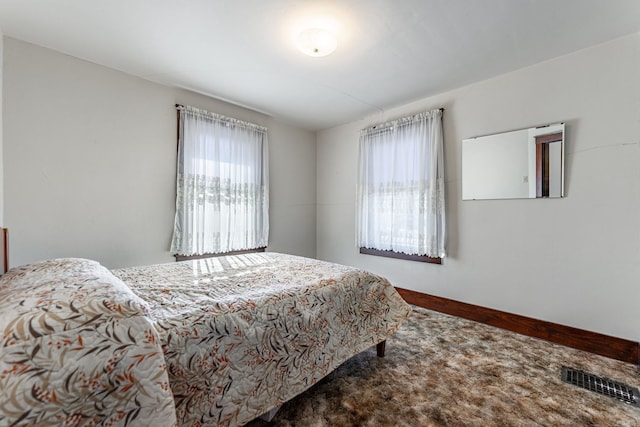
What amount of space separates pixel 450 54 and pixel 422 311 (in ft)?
8.82

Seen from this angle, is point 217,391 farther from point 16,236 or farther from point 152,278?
point 16,236

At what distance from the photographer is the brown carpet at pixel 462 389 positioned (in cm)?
144

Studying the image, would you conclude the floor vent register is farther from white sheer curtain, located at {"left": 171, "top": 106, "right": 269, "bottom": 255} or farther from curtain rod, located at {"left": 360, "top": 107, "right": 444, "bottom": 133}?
white sheer curtain, located at {"left": 171, "top": 106, "right": 269, "bottom": 255}

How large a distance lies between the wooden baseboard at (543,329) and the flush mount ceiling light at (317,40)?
2865mm

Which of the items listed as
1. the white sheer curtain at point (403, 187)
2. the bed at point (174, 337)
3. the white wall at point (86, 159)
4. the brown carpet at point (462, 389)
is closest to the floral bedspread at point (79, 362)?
the bed at point (174, 337)

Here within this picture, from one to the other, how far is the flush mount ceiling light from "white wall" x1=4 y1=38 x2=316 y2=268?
5.70 ft

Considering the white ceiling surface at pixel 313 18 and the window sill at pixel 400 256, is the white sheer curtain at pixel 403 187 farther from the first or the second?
the white ceiling surface at pixel 313 18

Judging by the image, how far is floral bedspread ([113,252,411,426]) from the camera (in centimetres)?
106

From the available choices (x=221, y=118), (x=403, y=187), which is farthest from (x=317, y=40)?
(x=403, y=187)

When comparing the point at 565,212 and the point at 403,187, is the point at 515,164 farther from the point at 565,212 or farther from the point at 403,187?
the point at 403,187

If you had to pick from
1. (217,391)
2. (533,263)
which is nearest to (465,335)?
(533,263)

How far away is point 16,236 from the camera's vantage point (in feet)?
6.83

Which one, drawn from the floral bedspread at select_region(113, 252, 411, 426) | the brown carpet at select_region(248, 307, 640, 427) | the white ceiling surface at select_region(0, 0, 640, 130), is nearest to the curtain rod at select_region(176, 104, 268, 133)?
the white ceiling surface at select_region(0, 0, 640, 130)

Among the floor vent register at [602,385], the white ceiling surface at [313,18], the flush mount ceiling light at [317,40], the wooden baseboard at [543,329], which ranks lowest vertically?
the floor vent register at [602,385]
